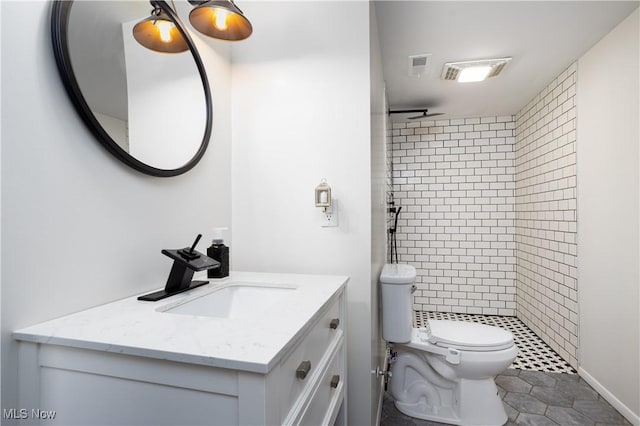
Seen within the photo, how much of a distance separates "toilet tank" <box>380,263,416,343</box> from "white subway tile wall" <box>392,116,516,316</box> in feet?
6.55

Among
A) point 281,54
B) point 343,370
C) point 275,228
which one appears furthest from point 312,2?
point 343,370

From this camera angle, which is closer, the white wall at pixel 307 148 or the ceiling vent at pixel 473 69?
the white wall at pixel 307 148

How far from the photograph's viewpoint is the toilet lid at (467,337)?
1808 millimetres

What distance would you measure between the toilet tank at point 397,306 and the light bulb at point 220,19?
4.82ft

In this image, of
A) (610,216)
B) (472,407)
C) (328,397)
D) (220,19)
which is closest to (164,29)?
(220,19)

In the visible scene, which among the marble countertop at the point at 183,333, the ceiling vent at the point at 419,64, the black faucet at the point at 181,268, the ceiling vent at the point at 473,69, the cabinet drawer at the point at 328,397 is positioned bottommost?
the cabinet drawer at the point at 328,397

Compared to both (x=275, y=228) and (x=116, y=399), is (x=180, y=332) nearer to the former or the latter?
(x=116, y=399)

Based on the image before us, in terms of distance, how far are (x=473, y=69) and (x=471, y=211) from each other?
5.68 feet

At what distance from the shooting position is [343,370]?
124 cm

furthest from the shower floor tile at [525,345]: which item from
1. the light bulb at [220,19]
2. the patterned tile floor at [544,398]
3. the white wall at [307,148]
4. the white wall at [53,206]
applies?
the light bulb at [220,19]

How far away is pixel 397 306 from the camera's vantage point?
189 centimetres

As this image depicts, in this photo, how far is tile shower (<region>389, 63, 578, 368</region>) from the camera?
10.9ft

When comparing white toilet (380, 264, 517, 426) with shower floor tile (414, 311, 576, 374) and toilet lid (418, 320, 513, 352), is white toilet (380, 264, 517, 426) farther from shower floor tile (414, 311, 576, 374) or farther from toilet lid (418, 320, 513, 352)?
shower floor tile (414, 311, 576, 374)

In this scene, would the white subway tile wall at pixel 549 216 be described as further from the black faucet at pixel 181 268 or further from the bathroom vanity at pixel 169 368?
the black faucet at pixel 181 268
